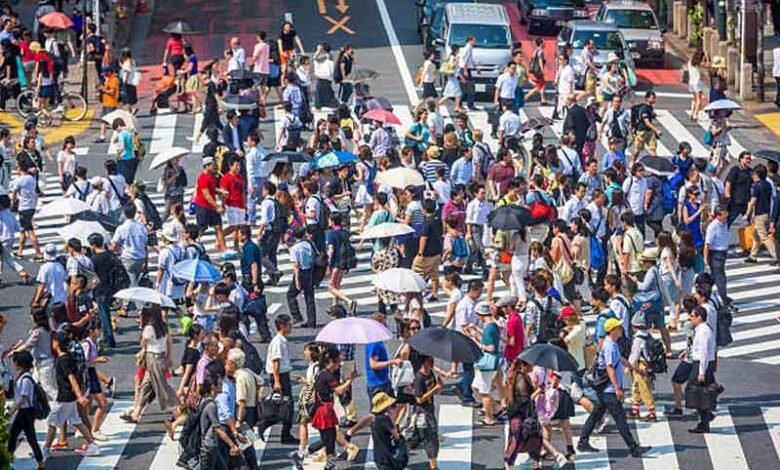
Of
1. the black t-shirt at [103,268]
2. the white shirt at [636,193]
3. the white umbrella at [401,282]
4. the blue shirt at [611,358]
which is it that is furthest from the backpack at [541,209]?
the blue shirt at [611,358]

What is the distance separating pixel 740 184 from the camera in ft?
112

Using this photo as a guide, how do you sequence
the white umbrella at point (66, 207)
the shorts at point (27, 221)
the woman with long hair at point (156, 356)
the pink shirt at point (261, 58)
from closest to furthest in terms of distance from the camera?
the woman with long hair at point (156, 356) → the white umbrella at point (66, 207) → the shorts at point (27, 221) → the pink shirt at point (261, 58)

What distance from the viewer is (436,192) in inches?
1307

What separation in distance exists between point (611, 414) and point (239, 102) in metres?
15.6

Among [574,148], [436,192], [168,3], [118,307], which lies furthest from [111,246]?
[168,3]

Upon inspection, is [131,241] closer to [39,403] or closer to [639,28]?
[39,403]

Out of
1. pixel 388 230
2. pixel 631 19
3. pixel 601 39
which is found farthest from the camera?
pixel 631 19

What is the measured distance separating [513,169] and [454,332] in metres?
10.7

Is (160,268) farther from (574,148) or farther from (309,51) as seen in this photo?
(309,51)

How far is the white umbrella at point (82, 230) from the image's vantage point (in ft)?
97.0

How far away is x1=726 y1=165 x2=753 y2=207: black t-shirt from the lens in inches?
1341

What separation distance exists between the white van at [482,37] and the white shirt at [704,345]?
2189cm

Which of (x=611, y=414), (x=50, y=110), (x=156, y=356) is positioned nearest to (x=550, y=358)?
(x=611, y=414)

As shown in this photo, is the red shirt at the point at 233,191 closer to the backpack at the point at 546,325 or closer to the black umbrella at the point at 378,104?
the black umbrella at the point at 378,104
